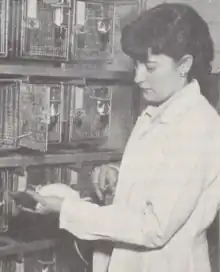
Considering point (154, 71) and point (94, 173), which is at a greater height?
point (154, 71)

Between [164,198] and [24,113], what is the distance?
0.26 metres

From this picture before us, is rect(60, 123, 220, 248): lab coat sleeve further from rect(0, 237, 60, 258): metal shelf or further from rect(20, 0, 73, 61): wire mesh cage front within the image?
rect(20, 0, 73, 61): wire mesh cage front

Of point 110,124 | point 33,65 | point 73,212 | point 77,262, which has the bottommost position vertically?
point 77,262

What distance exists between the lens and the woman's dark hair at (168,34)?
90 cm

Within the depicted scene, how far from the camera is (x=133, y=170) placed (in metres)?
0.92

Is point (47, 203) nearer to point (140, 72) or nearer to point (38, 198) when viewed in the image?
point (38, 198)

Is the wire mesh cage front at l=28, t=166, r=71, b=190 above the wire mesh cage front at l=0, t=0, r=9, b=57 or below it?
below

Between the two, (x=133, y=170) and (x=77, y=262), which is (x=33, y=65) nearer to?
(x=133, y=170)

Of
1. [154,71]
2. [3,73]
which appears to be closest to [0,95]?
[3,73]

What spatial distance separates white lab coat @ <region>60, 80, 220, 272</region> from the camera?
87 centimetres

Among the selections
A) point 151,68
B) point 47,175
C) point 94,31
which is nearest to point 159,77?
point 151,68

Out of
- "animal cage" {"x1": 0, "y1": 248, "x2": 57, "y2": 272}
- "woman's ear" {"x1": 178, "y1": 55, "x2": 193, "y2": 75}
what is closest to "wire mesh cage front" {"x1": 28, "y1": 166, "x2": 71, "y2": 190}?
"animal cage" {"x1": 0, "y1": 248, "x2": 57, "y2": 272}

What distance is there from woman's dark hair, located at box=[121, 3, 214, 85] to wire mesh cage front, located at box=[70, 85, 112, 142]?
3.7 inches

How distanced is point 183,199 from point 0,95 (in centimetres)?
33
